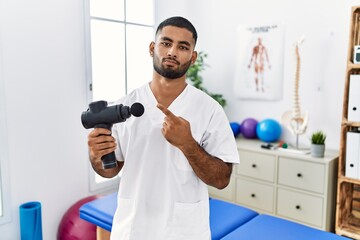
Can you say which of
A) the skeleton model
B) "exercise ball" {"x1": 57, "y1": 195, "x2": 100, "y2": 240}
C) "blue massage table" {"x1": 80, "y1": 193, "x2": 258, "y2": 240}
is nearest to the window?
"exercise ball" {"x1": 57, "y1": 195, "x2": 100, "y2": 240}

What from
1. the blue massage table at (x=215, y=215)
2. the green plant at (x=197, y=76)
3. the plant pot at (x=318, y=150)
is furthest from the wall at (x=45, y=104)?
the plant pot at (x=318, y=150)

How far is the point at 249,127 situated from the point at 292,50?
74 cm

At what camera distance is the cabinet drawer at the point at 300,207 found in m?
2.30

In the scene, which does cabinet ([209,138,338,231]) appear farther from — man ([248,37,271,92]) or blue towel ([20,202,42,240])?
blue towel ([20,202,42,240])

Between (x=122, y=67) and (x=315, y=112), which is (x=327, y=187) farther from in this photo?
(x=122, y=67)

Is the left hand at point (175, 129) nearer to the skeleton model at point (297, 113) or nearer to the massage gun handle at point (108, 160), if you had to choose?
the massage gun handle at point (108, 160)

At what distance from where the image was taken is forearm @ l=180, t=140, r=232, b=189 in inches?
37.9

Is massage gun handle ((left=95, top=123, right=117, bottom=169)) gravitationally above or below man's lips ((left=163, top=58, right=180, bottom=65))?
below

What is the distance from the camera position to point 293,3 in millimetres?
2688

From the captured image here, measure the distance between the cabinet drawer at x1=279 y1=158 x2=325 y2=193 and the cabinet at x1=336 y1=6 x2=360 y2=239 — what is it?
125 mm

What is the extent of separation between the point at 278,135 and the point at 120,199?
1956 mm

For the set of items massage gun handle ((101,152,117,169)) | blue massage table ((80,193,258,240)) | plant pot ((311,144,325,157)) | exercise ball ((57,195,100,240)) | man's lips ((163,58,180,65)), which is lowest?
exercise ball ((57,195,100,240))

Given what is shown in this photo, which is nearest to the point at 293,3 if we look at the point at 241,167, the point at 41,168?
the point at 241,167

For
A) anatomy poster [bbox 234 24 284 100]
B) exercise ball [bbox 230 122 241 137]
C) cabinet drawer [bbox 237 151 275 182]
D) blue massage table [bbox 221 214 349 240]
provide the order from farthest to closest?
exercise ball [bbox 230 122 241 137] < anatomy poster [bbox 234 24 284 100] < cabinet drawer [bbox 237 151 275 182] < blue massage table [bbox 221 214 349 240]
